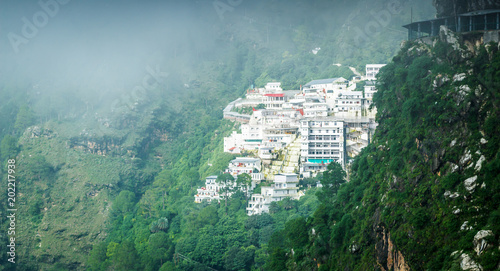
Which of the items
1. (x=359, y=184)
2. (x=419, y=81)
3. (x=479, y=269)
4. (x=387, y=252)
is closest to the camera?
(x=479, y=269)

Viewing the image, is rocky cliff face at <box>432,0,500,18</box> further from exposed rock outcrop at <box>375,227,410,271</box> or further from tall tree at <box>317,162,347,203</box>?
exposed rock outcrop at <box>375,227,410,271</box>

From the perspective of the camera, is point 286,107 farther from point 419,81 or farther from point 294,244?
point 419,81

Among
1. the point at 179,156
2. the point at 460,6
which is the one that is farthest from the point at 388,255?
the point at 179,156

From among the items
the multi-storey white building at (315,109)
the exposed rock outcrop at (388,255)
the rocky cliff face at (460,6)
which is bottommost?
the exposed rock outcrop at (388,255)

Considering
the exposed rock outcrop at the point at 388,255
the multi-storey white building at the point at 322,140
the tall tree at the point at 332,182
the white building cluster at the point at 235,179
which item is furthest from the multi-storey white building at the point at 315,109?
the exposed rock outcrop at the point at 388,255

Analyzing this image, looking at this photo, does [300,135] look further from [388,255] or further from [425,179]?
[388,255]

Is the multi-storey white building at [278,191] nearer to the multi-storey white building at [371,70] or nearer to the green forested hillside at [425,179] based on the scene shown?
the green forested hillside at [425,179]

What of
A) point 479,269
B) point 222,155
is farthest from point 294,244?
point 222,155
